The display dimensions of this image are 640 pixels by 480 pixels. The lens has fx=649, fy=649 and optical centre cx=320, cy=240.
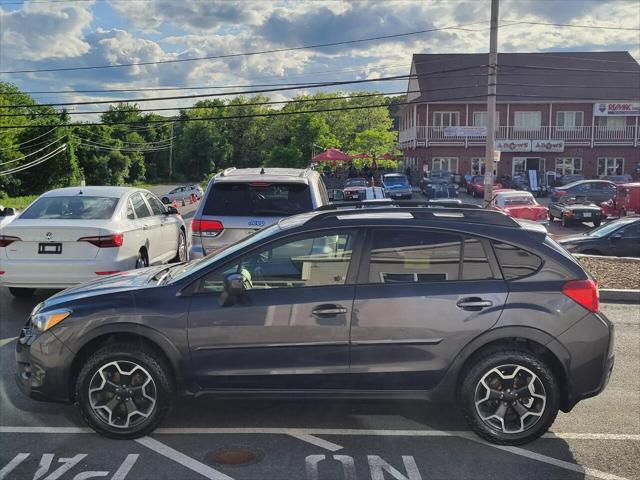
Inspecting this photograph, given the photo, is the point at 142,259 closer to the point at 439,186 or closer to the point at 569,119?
the point at 439,186

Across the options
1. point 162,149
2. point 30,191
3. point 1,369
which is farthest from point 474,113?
point 162,149

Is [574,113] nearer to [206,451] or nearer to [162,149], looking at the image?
[206,451]

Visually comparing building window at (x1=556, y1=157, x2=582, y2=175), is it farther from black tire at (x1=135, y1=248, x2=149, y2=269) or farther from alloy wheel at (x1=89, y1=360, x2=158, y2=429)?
alloy wheel at (x1=89, y1=360, x2=158, y2=429)

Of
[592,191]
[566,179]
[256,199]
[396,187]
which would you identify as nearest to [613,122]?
[566,179]

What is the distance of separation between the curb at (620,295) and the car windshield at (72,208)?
7.63 metres

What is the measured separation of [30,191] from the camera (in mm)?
62094

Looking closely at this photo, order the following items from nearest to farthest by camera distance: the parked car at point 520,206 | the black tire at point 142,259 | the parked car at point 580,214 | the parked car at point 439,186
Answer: the black tire at point 142,259, the parked car at point 520,206, the parked car at point 580,214, the parked car at point 439,186

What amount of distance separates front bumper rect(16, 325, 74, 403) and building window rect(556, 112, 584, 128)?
52500mm

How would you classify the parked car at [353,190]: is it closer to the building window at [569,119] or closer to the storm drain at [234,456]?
the building window at [569,119]

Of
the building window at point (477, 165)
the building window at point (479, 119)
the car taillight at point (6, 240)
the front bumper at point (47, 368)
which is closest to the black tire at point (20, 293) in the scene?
the car taillight at point (6, 240)

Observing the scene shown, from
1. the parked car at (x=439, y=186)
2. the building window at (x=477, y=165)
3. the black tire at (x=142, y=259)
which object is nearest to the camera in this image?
the black tire at (x=142, y=259)

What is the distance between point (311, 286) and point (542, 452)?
196cm

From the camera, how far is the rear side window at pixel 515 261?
455 centimetres

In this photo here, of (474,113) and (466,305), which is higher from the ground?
(474,113)
